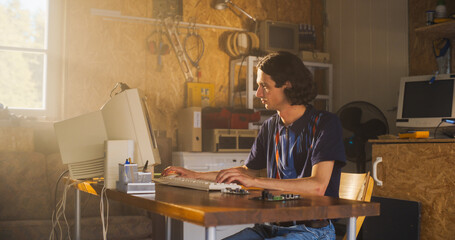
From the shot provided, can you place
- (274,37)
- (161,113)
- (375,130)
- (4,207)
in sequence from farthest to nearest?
1. (274,37)
2. (161,113)
3. (375,130)
4. (4,207)

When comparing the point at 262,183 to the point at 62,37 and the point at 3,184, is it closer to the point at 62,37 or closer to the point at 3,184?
the point at 3,184

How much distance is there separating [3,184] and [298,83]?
245 cm

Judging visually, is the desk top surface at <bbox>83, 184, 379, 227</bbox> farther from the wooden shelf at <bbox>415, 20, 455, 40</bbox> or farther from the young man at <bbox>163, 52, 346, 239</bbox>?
the wooden shelf at <bbox>415, 20, 455, 40</bbox>

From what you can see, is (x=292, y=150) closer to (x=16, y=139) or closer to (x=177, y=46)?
(x=16, y=139)

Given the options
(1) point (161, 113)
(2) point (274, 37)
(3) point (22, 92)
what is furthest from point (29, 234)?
(2) point (274, 37)

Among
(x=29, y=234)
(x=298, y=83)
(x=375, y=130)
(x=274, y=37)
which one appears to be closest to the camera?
(x=298, y=83)

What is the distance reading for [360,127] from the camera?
4.51m

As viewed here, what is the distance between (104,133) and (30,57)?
8.85ft

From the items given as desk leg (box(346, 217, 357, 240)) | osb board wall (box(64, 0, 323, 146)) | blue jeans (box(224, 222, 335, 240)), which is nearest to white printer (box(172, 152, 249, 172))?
osb board wall (box(64, 0, 323, 146))

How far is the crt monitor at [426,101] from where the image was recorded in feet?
13.1

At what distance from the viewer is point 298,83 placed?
7.07 ft

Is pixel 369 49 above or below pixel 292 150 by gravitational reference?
above

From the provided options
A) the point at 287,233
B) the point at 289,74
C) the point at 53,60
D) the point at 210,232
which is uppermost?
the point at 53,60

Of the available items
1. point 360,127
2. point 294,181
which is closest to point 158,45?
point 360,127
